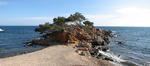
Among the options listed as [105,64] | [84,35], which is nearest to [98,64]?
[105,64]

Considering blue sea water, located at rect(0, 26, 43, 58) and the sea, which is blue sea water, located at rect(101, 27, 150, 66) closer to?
the sea

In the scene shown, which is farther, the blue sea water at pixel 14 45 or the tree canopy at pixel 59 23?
the tree canopy at pixel 59 23

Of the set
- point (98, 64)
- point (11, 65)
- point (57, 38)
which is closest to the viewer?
point (11, 65)

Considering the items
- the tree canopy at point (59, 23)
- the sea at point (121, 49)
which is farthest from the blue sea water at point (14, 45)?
the tree canopy at point (59, 23)

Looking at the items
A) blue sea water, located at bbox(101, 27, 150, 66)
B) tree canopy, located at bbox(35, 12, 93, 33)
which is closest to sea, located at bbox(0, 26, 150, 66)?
blue sea water, located at bbox(101, 27, 150, 66)

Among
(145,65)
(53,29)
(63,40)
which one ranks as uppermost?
(53,29)

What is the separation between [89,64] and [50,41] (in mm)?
19031

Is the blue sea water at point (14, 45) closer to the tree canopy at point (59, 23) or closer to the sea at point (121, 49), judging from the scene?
the sea at point (121, 49)

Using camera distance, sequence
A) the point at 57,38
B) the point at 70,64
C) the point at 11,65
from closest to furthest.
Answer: the point at 11,65 < the point at 70,64 < the point at 57,38

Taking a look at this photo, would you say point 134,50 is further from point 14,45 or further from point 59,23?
point 14,45

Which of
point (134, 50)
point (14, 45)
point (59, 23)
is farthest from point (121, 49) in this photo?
point (14, 45)

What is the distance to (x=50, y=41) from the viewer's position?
33844 millimetres

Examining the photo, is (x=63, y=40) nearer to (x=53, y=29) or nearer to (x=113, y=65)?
(x=53, y=29)

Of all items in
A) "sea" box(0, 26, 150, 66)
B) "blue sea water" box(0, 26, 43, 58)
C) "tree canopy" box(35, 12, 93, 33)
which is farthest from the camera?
"tree canopy" box(35, 12, 93, 33)
